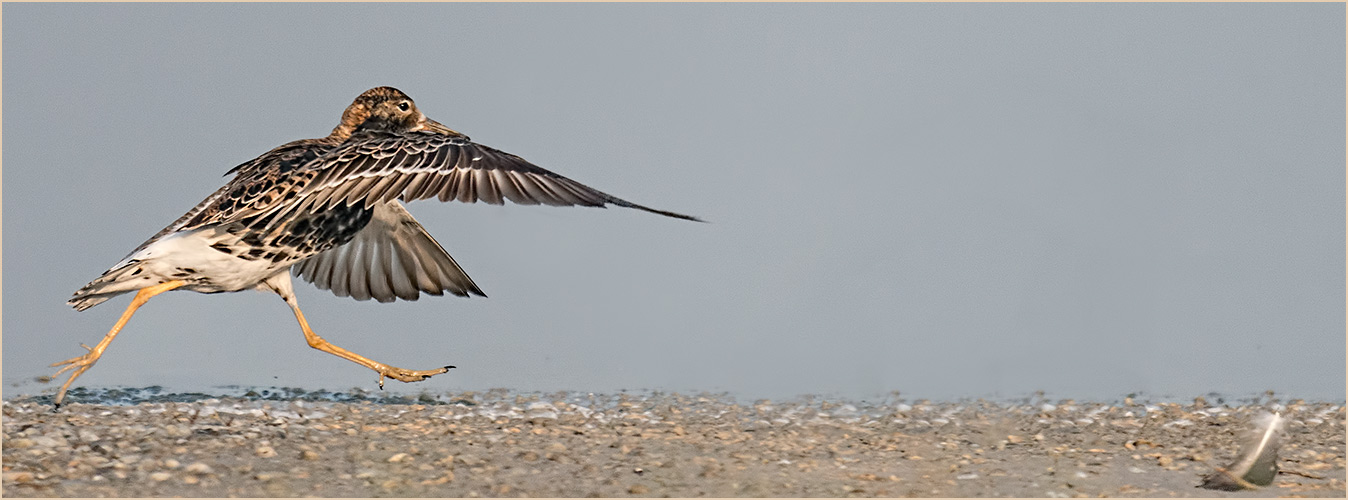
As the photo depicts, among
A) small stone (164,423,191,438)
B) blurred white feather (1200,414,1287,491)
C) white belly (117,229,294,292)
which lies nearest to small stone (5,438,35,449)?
small stone (164,423,191,438)

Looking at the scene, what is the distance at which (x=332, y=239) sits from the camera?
317 inches

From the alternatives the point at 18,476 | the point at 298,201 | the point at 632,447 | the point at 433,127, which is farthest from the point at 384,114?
the point at 18,476

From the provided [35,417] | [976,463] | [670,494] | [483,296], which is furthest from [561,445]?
[35,417]

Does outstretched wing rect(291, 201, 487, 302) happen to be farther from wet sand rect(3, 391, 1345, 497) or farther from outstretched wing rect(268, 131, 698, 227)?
outstretched wing rect(268, 131, 698, 227)

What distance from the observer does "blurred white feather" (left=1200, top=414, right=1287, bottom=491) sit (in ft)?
22.6

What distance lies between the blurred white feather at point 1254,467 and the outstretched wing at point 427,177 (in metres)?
3.54

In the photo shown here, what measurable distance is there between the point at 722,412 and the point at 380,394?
2431 millimetres

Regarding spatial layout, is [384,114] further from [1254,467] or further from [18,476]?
[1254,467]

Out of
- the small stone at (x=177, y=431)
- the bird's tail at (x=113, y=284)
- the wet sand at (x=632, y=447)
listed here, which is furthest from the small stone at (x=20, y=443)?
the bird's tail at (x=113, y=284)

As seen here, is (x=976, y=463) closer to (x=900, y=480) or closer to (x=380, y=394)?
(x=900, y=480)

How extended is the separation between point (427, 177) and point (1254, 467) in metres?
4.68

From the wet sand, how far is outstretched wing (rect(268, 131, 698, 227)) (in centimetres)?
142

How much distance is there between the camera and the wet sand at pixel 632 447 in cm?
668

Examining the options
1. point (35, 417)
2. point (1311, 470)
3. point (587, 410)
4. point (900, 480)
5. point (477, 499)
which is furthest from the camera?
point (587, 410)
